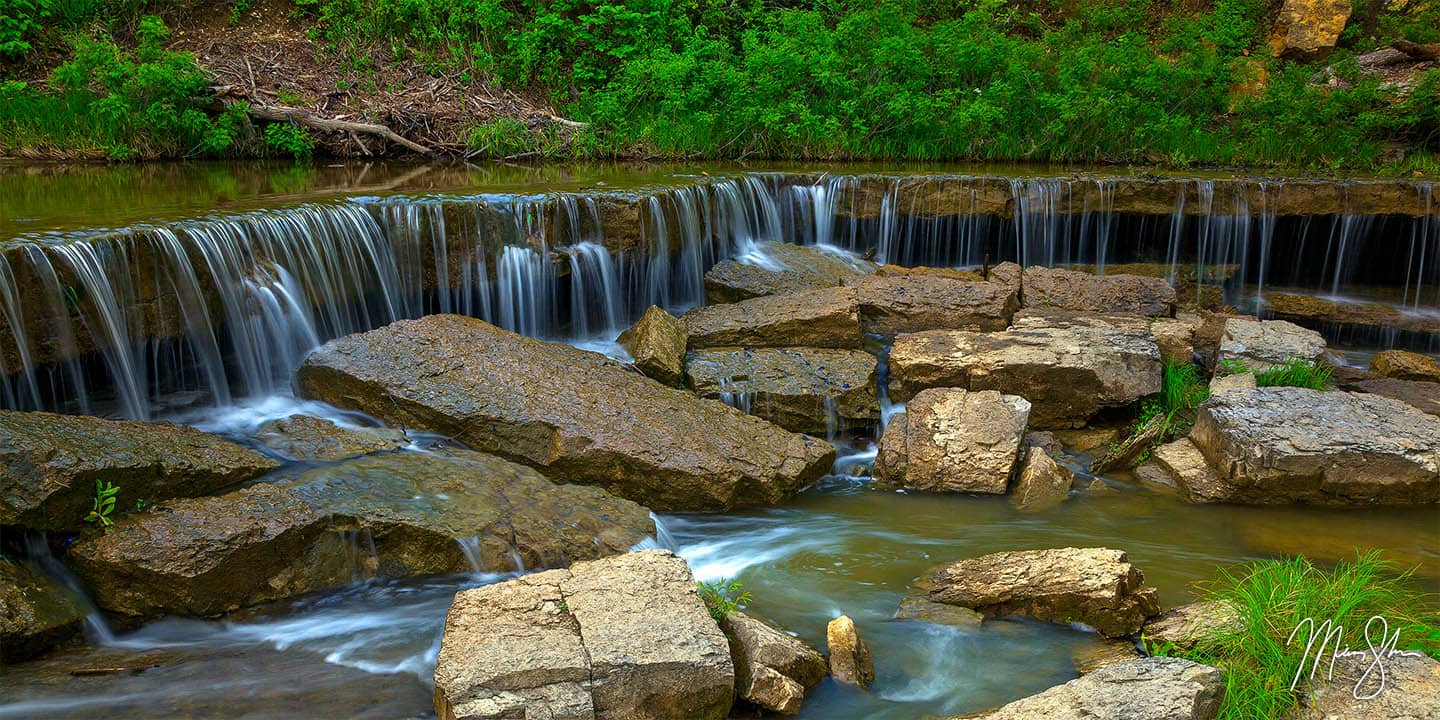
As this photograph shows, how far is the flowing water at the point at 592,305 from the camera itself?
420 centimetres

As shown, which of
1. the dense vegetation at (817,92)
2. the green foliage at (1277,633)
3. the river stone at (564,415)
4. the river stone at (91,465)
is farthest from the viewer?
the dense vegetation at (817,92)

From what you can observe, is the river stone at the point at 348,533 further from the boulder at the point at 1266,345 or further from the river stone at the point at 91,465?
the boulder at the point at 1266,345

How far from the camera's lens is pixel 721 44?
14445 millimetres

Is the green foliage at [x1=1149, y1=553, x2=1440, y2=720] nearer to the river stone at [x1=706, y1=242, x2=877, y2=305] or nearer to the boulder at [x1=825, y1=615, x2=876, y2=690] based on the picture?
the boulder at [x1=825, y1=615, x2=876, y2=690]

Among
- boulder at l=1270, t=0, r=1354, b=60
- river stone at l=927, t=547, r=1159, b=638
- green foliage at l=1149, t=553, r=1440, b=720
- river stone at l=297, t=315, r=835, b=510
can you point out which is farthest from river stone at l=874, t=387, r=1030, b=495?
boulder at l=1270, t=0, r=1354, b=60

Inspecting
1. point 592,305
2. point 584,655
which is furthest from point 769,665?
point 592,305

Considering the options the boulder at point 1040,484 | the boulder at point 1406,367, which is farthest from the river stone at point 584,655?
the boulder at point 1406,367

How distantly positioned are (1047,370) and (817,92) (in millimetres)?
8029

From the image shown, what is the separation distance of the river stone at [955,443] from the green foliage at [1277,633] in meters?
2.04

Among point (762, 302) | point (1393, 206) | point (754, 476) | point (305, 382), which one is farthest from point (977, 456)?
point (1393, 206)

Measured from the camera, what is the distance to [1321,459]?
6.05 metres

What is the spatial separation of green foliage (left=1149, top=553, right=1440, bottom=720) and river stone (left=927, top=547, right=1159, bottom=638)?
24cm

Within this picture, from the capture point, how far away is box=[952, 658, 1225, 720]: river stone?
128 inches

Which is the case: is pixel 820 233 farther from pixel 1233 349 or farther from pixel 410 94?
pixel 410 94
